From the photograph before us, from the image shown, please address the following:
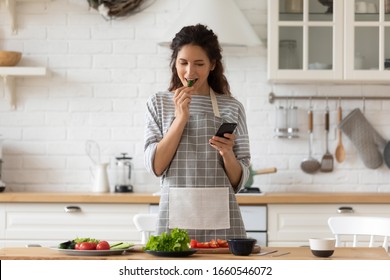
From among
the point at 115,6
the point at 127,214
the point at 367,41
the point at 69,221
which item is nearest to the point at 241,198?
the point at 127,214

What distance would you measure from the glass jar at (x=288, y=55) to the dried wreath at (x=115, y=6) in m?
0.94

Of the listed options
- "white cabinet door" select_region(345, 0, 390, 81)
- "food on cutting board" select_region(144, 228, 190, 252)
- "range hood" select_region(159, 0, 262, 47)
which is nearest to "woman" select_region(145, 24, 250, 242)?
"food on cutting board" select_region(144, 228, 190, 252)

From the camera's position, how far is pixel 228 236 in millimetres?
3312

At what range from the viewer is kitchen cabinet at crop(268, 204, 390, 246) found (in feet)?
15.8

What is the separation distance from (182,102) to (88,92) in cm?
234

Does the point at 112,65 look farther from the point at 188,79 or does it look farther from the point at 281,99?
the point at 188,79

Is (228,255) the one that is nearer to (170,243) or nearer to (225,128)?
(170,243)

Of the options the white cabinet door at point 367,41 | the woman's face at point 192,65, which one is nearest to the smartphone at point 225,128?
the woman's face at point 192,65

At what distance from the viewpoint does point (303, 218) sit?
4.84 meters

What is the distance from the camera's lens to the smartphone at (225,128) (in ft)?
9.98

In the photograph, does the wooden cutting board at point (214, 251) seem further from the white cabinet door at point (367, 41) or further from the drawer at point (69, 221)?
the white cabinet door at point (367, 41)

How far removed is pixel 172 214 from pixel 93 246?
21.6 inches

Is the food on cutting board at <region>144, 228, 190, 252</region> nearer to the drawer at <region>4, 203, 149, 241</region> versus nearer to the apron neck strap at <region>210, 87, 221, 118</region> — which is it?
the apron neck strap at <region>210, 87, 221, 118</region>
